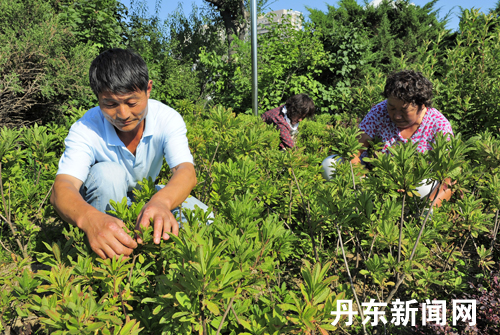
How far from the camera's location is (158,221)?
1.31 meters

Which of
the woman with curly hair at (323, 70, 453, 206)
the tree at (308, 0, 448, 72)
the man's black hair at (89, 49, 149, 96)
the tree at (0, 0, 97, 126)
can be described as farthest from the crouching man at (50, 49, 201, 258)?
the tree at (308, 0, 448, 72)

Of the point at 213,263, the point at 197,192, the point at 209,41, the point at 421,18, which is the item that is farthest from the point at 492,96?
the point at 209,41

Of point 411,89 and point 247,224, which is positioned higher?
point 411,89

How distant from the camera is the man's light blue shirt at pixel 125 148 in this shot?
1938 millimetres

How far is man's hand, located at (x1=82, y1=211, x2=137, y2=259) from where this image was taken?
4.28 feet

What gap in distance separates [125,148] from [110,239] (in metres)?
0.96

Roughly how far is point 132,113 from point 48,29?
511 centimetres

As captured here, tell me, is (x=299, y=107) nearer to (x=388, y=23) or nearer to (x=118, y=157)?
(x=118, y=157)

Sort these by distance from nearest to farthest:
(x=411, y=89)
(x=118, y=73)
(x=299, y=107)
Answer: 1. (x=118, y=73)
2. (x=411, y=89)
3. (x=299, y=107)

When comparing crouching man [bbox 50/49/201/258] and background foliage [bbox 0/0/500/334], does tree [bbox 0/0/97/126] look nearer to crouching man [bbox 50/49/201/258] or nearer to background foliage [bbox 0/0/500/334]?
background foliage [bbox 0/0/500/334]

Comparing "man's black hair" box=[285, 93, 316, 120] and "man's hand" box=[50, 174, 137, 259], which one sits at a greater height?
"man's black hair" box=[285, 93, 316, 120]

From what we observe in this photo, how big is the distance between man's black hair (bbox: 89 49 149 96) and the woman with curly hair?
1919 millimetres

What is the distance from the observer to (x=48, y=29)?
18.8 feet

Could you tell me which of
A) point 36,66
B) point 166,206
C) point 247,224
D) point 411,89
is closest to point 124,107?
point 166,206
